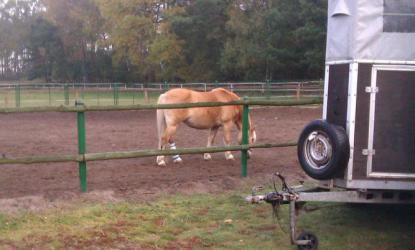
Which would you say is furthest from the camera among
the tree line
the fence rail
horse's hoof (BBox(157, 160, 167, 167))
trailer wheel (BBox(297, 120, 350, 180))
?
the tree line

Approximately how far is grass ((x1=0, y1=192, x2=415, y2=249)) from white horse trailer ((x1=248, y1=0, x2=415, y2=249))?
26.6 inches

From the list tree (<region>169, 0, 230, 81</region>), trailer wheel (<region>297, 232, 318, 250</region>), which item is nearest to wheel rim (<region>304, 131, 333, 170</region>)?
trailer wheel (<region>297, 232, 318, 250</region>)

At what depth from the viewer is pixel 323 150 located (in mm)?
4988

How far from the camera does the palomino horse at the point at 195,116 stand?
29.0 ft

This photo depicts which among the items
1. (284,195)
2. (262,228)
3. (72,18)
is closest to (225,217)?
(262,228)

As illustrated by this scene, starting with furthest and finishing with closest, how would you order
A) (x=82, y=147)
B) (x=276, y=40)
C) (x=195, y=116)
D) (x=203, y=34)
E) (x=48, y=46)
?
(x=48, y=46) < (x=203, y=34) < (x=276, y=40) < (x=195, y=116) < (x=82, y=147)

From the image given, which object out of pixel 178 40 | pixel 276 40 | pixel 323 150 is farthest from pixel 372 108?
pixel 178 40

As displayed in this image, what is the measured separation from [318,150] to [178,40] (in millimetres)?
47202

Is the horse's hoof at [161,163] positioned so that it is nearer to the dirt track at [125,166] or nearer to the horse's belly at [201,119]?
the dirt track at [125,166]

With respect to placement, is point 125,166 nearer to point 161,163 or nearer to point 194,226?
point 161,163

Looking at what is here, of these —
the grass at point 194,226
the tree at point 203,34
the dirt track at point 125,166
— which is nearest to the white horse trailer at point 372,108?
the grass at point 194,226

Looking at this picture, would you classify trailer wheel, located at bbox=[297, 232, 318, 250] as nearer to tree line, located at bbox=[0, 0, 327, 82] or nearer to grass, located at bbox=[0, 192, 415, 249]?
grass, located at bbox=[0, 192, 415, 249]

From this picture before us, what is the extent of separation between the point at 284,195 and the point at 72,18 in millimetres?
64237

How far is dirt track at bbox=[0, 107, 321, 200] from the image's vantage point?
22.8ft
